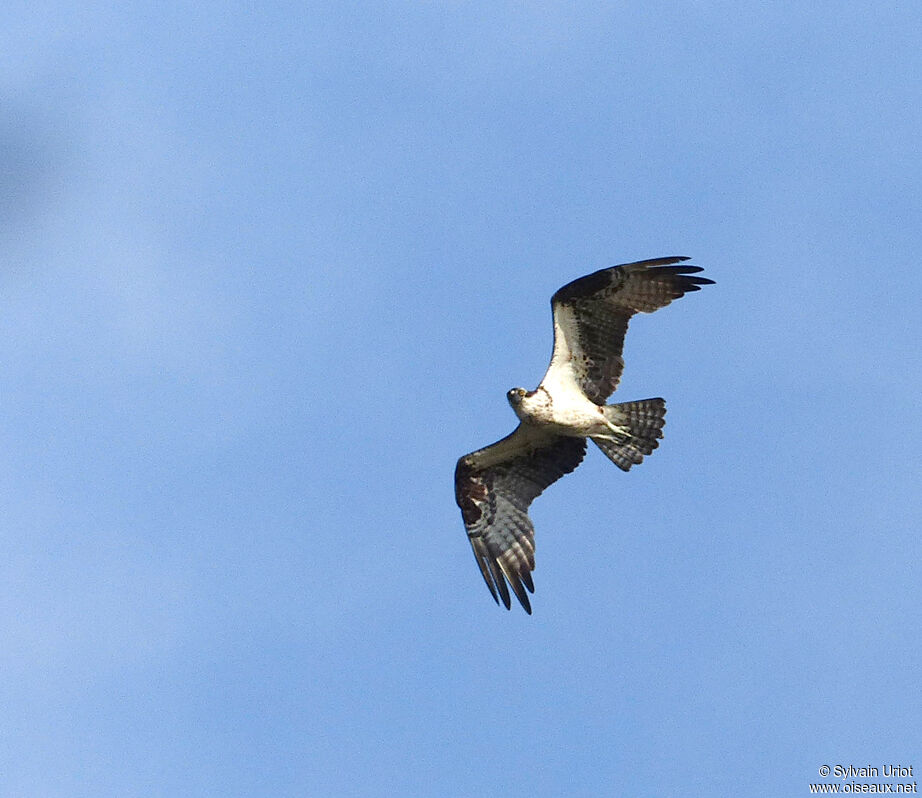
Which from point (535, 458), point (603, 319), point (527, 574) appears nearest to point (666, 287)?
point (603, 319)

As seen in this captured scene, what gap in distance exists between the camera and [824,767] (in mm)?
12766

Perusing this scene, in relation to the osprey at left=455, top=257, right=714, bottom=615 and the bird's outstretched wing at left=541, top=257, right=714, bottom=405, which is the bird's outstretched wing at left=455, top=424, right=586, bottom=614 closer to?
the osprey at left=455, top=257, right=714, bottom=615

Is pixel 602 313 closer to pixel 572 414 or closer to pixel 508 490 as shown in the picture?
pixel 572 414

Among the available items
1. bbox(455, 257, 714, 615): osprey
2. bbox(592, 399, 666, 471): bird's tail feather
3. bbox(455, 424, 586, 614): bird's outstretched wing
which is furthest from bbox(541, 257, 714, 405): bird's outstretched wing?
bbox(455, 424, 586, 614): bird's outstretched wing

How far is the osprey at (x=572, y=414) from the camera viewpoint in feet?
50.6

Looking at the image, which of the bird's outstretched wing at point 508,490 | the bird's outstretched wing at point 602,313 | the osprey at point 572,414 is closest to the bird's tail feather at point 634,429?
the osprey at point 572,414

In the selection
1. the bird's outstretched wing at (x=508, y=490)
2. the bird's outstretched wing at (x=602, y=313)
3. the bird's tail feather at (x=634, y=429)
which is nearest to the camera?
the bird's outstretched wing at (x=602, y=313)

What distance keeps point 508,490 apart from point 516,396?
1560 mm

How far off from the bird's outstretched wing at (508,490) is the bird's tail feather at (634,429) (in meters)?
0.64

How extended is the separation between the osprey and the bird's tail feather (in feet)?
0.04

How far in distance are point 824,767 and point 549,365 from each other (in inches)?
216

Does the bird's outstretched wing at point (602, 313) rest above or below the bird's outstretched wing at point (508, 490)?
above

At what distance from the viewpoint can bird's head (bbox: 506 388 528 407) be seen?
50.6ft

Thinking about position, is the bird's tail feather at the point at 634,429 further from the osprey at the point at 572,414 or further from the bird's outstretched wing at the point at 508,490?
the bird's outstretched wing at the point at 508,490
